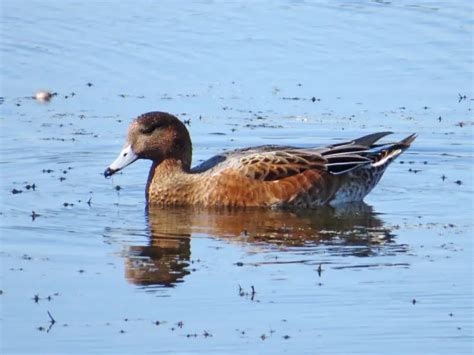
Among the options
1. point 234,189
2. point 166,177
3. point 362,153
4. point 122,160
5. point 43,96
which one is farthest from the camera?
point 43,96

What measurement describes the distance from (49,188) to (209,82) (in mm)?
4261

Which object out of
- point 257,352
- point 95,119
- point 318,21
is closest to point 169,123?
point 95,119

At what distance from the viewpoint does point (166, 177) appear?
46.7ft

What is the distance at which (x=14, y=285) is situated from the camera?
35.3 feet

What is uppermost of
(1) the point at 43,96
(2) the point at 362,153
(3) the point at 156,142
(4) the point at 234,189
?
(1) the point at 43,96

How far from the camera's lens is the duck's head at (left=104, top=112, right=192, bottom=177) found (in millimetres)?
14164

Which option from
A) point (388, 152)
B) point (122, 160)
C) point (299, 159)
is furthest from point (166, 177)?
point (388, 152)

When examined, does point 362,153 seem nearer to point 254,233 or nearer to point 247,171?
point 247,171

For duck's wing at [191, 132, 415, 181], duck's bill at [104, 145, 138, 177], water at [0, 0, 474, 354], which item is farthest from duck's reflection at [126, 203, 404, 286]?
duck's bill at [104, 145, 138, 177]

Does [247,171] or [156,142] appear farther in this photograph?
[156,142]

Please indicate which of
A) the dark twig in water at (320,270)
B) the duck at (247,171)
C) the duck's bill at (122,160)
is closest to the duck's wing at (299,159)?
the duck at (247,171)

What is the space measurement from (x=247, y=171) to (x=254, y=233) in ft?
4.02

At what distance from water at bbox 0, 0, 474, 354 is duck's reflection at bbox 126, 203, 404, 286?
0.03 m

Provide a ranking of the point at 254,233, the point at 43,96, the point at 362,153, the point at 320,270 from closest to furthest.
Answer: the point at 320,270, the point at 254,233, the point at 362,153, the point at 43,96
